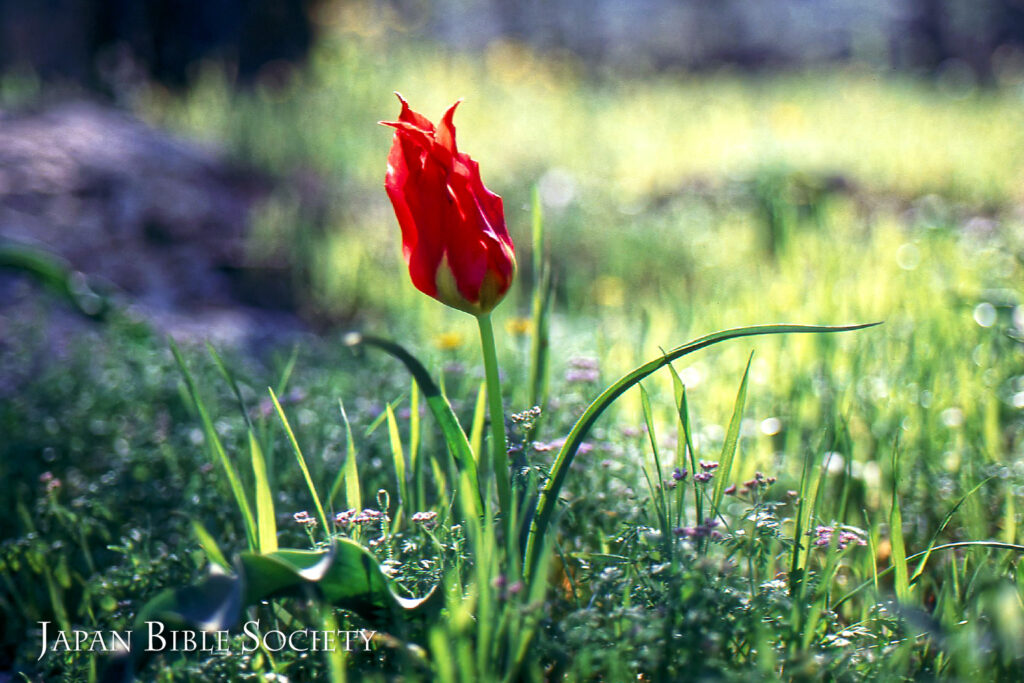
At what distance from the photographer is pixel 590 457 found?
5.16 feet

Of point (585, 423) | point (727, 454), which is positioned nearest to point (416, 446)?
point (585, 423)

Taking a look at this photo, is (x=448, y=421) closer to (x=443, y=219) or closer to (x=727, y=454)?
(x=443, y=219)

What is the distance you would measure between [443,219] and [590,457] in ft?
2.20

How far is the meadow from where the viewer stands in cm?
103

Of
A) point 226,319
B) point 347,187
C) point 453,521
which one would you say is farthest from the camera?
point 347,187

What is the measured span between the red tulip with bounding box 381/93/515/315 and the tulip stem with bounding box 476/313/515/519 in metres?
0.05

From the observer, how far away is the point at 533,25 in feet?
43.1

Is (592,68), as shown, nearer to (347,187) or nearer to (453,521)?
(347,187)

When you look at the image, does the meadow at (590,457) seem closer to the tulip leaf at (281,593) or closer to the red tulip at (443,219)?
the tulip leaf at (281,593)

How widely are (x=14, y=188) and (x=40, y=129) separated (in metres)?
0.65

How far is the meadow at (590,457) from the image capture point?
103 cm

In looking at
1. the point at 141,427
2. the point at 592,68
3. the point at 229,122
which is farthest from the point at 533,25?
the point at 141,427

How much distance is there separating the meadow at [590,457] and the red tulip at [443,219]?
149mm

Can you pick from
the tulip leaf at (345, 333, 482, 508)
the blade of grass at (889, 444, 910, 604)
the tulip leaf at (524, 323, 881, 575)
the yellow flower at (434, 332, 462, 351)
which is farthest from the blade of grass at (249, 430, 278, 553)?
the yellow flower at (434, 332, 462, 351)
